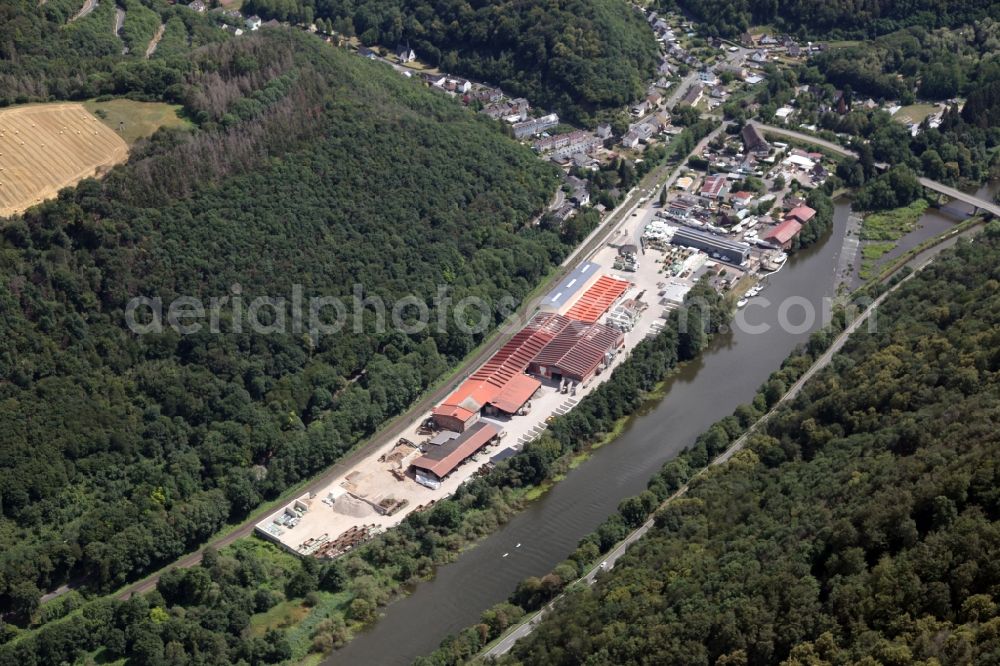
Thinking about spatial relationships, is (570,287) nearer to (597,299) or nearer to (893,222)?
(597,299)

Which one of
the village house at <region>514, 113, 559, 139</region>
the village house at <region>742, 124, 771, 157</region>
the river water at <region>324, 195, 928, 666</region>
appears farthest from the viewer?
the village house at <region>514, 113, 559, 139</region>

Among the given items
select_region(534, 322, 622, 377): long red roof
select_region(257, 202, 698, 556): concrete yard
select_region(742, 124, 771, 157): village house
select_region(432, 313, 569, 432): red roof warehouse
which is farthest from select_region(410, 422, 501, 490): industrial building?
select_region(742, 124, 771, 157): village house

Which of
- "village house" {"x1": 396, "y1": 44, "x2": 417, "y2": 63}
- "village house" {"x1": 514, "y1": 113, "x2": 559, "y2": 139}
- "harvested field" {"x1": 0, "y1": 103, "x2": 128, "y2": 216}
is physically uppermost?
"harvested field" {"x1": 0, "y1": 103, "x2": 128, "y2": 216}

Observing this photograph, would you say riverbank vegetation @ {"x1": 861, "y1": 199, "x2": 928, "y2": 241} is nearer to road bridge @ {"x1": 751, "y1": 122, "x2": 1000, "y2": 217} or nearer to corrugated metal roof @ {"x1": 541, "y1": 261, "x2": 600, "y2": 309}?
road bridge @ {"x1": 751, "y1": 122, "x2": 1000, "y2": 217}

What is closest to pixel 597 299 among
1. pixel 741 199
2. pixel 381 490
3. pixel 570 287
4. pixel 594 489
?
pixel 570 287

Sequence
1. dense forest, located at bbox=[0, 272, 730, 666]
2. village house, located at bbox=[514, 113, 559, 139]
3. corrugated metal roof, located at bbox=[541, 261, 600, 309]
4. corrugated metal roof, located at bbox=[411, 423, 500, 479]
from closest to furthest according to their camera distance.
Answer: dense forest, located at bbox=[0, 272, 730, 666]
corrugated metal roof, located at bbox=[411, 423, 500, 479]
corrugated metal roof, located at bbox=[541, 261, 600, 309]
village house, located at bbox=[514, 113, 559, 139]

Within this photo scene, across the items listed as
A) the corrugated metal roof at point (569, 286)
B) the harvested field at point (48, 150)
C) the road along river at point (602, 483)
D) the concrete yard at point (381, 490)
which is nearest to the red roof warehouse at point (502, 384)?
the concrete yard at point (381, 490)
